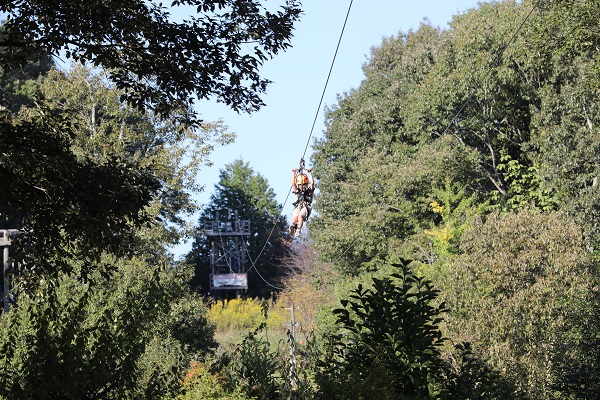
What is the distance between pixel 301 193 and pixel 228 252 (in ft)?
153

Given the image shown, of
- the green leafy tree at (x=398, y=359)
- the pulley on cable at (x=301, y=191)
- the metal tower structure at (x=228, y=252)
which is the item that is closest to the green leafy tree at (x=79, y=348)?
the green leafy tree at (x=398, y=359)

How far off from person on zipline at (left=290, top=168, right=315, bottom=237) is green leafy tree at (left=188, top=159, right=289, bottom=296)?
1812 inches

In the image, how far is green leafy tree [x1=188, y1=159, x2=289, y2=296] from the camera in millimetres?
66812

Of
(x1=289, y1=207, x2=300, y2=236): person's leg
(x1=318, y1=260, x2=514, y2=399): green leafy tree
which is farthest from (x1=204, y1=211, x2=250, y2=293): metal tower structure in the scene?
(x1=318, y1=260, x2=514, y2=399): green leafy tree

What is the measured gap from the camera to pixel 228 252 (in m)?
63.2

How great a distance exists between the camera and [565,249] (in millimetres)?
22359

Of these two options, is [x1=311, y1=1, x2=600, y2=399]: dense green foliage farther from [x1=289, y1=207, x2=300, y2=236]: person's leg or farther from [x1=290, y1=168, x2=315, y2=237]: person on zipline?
[x1=289, y1=207, x2=300, y2=236]: person's leg

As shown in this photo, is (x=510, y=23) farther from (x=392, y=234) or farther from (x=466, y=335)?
(x=466, y=335)

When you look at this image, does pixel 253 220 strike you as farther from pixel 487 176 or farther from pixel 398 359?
pixel 398 359

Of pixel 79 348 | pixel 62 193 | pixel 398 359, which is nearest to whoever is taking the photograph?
pixel 79 348

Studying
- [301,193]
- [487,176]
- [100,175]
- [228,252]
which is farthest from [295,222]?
[228,252]

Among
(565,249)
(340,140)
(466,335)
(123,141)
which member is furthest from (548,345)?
(340,140)

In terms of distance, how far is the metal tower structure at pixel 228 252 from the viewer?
61406 mm

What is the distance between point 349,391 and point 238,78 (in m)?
3.95
